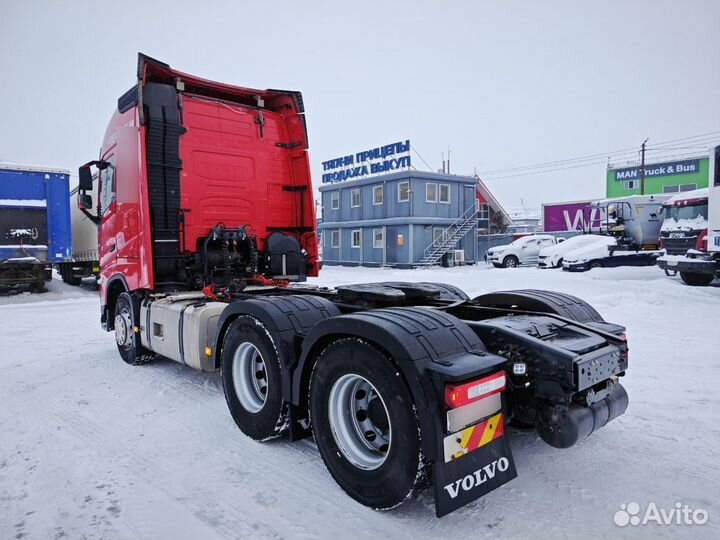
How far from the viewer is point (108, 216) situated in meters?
6.66

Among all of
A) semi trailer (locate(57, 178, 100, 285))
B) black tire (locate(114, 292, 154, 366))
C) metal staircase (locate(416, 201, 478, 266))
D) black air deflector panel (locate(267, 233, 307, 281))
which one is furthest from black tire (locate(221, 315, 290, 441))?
metal staircase (locate(416, 201, 478, 266))

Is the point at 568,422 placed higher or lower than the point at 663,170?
lower

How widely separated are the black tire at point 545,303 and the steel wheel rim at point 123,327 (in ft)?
15.1

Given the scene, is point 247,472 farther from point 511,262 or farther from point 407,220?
point 511,262

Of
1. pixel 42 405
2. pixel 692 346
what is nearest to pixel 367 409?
pixel 42 405

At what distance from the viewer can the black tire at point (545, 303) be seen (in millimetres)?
3830

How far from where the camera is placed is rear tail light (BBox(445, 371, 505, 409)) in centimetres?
243

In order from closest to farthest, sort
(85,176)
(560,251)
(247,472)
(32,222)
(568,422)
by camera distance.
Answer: (568,422)
(247,472)
(85,176)
(32,222)
(560,251)

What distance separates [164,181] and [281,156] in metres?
1.71

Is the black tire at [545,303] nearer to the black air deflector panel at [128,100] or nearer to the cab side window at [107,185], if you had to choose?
the black air deflector panel at [128,100]

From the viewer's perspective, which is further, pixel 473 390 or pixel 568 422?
pixel 568 422

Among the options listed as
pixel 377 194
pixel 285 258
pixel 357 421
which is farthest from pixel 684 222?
pixel 377 194

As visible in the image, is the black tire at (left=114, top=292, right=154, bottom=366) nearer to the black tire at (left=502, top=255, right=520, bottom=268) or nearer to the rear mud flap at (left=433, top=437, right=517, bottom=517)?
the rear mud flap at (left=433, top=437, right=517, bottom=517)

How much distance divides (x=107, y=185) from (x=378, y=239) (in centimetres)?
2305
